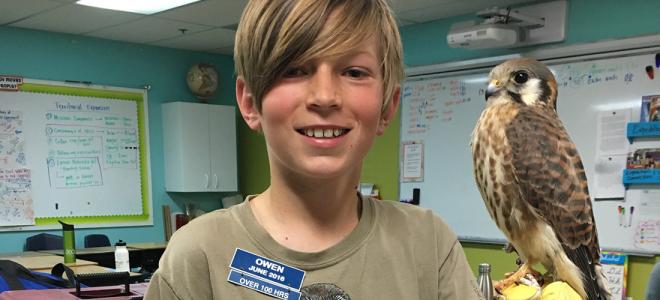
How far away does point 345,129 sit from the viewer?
2.54ft

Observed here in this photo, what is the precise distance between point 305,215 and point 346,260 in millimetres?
92

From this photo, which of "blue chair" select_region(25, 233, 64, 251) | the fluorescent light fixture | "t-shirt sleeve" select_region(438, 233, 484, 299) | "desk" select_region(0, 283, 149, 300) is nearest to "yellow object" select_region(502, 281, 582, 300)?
"t-shirt sleeve" select_region(438, 233, 484, 299)

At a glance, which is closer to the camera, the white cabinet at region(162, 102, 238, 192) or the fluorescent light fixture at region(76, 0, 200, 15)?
the fluorescent light fixture at region(76, 0, 200, 15)

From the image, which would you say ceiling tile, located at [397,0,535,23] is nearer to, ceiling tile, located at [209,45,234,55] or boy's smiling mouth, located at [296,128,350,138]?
ceiling tile, located at [209,45,234,55]

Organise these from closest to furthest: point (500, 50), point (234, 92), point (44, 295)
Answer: point (44, 295)
point (234, 92)
point (500, 50)

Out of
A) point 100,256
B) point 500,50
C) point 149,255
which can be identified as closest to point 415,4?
point 500,50

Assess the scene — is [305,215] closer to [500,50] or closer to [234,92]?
[234,92]

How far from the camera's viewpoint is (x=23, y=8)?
12.6ft

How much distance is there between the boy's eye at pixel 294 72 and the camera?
77 centimetres

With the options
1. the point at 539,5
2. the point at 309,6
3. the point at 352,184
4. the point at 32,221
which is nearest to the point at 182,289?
the point at 352,184

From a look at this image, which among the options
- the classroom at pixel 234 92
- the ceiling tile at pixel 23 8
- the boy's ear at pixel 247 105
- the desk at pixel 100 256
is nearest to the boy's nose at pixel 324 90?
the boy's ear at pixel 247 105

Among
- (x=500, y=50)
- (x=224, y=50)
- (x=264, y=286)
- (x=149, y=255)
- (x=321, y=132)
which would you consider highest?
(x=224, y=50)

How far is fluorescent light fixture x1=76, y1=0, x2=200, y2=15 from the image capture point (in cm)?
370

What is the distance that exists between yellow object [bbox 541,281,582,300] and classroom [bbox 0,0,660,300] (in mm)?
1884
